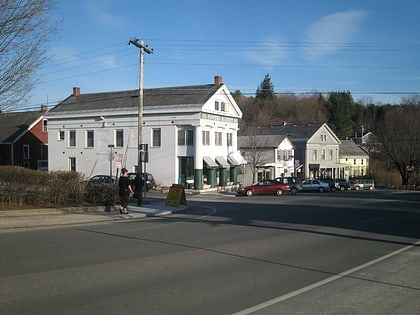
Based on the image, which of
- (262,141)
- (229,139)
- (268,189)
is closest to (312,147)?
(262,141)

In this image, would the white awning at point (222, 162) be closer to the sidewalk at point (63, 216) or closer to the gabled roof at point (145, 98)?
the gabled roof at point (145, 98)

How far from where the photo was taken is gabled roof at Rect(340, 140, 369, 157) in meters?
94.2

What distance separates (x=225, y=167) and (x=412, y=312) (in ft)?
144

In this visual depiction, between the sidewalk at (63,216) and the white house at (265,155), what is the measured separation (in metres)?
36.3

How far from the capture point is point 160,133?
1886 inches

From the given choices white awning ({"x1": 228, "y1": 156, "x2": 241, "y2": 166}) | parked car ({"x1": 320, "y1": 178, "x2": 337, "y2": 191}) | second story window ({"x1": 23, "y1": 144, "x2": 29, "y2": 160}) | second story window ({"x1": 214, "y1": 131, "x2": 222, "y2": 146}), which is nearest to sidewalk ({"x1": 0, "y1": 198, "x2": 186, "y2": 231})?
second story window ({"x1": 214, "y1": 131, "x2": 222, "y2": 146})

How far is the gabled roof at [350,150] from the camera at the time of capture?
9425 cm

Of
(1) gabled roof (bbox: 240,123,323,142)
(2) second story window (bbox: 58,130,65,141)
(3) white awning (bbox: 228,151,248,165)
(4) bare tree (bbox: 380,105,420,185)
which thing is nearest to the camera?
(3) white awning (bbox: 228,151,248,165)

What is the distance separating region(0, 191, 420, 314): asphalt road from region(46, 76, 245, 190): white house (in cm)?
3157

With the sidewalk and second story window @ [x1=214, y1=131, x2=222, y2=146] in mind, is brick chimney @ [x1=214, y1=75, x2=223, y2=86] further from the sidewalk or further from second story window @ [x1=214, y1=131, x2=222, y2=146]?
the sidewalk

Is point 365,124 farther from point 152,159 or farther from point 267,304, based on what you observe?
point 267,304

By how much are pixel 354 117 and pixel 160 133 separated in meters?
94.0

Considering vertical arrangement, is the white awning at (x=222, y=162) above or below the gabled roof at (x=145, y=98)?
below

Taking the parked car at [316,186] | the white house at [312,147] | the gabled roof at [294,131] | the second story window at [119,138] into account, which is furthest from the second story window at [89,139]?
the gabled roof at [294,131]
